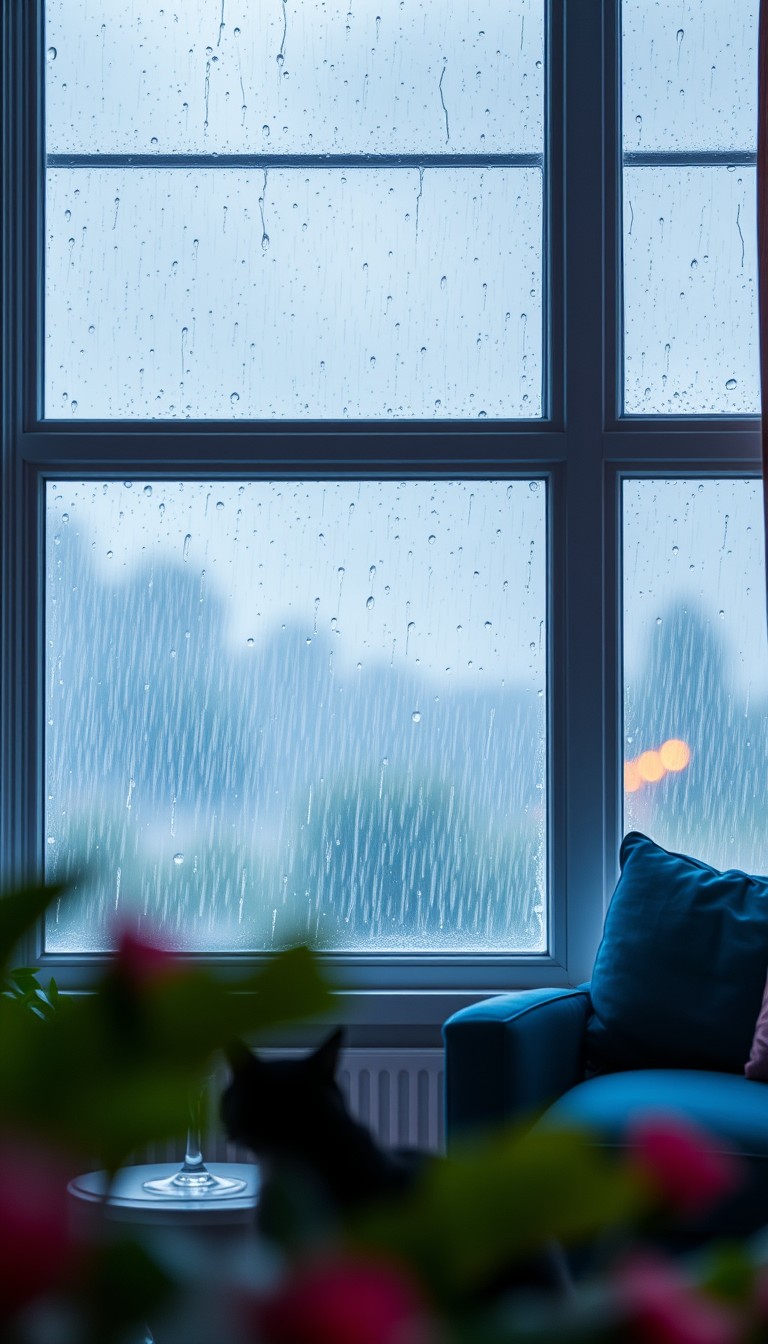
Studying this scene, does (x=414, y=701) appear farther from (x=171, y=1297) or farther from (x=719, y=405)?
(x=171, y=1297)

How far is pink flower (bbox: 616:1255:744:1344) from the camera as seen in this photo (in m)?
0.16

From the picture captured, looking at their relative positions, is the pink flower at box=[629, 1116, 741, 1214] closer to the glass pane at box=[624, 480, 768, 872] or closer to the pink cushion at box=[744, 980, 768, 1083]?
the pink cushion at box=[744, 980, 768, 1083]

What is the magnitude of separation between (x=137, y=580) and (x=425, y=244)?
114 centimetres

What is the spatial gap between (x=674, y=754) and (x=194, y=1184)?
1636 mm

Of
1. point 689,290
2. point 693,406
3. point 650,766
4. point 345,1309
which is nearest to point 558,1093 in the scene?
point 650,766

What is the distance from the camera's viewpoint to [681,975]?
2828mm

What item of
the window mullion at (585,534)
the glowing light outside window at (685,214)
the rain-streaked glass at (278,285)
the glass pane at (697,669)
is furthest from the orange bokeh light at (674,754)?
the rain-streaked glass at (278,285)

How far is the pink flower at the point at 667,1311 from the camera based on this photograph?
161 mm

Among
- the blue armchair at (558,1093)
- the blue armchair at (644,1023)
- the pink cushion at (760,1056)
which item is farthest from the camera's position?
the pink cushion at (760,1056)

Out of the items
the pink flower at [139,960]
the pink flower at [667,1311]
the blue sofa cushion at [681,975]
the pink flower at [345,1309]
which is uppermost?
the pink flower at [139,960]

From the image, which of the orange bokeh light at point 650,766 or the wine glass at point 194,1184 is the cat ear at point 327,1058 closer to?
the wine glass at point 194,1184

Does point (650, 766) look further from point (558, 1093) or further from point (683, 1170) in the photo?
point (683, 1170)

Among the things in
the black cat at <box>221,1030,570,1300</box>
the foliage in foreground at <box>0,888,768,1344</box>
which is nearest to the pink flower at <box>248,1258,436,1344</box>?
the foliage in foreground at <box>0,888,768,1344</box>

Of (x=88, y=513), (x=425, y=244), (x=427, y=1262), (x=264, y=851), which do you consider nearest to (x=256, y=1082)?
(x=427, y=1262)
